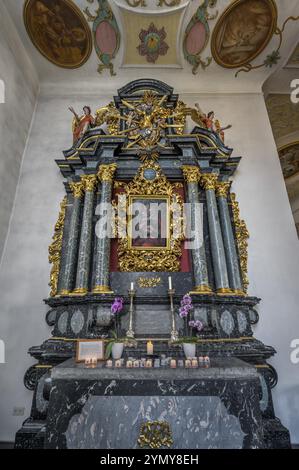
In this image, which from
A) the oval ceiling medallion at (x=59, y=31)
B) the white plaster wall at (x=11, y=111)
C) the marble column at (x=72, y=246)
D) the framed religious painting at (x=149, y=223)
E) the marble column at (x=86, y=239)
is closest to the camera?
the marble column at (x=86, y=239)

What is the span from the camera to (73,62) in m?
6.79

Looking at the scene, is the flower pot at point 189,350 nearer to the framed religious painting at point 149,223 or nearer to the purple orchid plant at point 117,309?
the purple orchid plant at point 117,309

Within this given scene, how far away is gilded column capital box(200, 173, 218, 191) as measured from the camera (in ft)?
16.8

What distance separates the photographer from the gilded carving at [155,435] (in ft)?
7.22

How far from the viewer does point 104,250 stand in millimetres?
4508

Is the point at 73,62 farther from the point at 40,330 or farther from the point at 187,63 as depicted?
the point at 40,330

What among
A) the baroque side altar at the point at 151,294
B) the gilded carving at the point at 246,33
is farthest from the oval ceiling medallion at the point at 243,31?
the baroque side altar at the point at 151,294

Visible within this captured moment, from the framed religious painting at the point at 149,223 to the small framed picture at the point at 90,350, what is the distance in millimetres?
2002

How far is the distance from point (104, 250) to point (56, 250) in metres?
A: 1.14

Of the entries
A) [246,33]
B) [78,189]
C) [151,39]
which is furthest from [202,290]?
[246,33]

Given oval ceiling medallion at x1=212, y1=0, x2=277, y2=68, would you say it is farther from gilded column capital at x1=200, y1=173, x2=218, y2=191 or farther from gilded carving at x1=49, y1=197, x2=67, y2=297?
gilded carving at x1=49, y1=197, x2=67, y2=297

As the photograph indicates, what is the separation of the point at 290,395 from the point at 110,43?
27.0ft

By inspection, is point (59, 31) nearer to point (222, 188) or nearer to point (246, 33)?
point (246, 33)

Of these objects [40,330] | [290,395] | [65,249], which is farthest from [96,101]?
[290,395]
